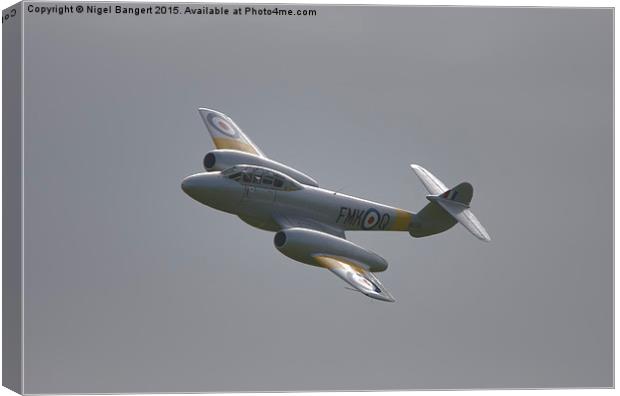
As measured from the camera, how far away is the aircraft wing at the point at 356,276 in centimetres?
2859

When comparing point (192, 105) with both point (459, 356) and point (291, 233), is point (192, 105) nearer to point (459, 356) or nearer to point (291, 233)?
point (291, 233)

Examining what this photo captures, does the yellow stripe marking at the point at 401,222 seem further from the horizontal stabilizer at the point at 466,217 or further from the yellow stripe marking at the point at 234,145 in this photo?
the yellow stripe marking at the point at 234,145

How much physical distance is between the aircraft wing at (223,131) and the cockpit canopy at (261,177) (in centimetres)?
39

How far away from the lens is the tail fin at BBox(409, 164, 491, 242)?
29891mm

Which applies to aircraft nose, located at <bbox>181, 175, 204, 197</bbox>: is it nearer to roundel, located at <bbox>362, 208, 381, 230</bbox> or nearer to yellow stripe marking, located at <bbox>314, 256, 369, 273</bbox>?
yellow stripe marking, located at <bbox>314, 256, 369, 273</bbox>

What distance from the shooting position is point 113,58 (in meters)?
28.9

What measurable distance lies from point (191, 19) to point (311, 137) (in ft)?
9.39

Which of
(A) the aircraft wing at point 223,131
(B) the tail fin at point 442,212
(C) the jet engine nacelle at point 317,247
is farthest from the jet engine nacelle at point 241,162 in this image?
(B) the tail fin at point 442,212

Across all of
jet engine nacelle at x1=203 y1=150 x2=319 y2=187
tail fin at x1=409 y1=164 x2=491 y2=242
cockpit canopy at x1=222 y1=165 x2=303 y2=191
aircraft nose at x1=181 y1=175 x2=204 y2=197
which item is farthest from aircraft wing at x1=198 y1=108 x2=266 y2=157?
tail fin at x1=409 y1=164 x2=491 y2=242

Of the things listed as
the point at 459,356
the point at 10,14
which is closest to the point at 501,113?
the point at 459,356

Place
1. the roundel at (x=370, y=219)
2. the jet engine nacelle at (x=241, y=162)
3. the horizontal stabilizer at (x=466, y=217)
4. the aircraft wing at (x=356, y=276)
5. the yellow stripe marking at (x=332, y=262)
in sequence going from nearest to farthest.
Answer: the aircraft wing at (x=356, y=276), the yellow stripe marking at (x=332, y=262), the jet engine nacelle at (x=241, y=162), the horizontal stabilizer at (x=466, y=217), the roundel at (x=370, y=219)

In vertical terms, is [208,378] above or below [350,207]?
below

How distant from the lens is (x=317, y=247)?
2900 cm

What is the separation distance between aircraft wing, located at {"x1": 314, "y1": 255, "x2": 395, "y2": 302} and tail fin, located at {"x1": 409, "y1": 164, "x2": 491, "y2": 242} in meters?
1.45
